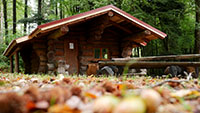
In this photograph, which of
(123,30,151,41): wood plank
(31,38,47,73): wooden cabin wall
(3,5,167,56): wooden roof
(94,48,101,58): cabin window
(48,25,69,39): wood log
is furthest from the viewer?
(94,48,101,58): cabin window

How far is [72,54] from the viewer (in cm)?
1145

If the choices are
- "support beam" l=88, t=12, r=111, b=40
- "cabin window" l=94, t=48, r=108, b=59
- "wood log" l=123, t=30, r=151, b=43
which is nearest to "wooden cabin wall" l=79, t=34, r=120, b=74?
"cabin window" l=94, t=48, r=108, b=59

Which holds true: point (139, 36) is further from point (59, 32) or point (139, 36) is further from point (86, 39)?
point (59, 32)

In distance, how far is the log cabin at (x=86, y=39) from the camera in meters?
10.2

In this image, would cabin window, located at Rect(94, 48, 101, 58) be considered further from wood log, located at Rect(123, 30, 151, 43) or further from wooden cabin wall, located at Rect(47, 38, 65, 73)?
wooden cabin wall, located at Rect(47, 38, 65, 73)

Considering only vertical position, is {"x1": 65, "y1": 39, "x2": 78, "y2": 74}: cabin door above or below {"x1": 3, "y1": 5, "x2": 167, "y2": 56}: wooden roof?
below

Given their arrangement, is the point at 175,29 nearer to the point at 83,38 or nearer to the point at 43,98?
the point at 83,38

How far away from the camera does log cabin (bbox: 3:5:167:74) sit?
10.2m

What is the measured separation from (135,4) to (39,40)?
8581 millimetres

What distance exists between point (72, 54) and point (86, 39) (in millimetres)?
1255

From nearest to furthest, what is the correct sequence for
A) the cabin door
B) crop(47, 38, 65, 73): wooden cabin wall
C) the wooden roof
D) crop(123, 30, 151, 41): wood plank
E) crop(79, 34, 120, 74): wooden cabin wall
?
the wooden roof
crop(47, 38, 65, 73): wooden cabin wall
crop(123, 30, 151, 41): wood plank
the cabin door
crop(79, 34, 120, 74): wooden cabin wall

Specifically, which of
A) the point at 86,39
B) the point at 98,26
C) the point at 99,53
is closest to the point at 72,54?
the point at 86,39

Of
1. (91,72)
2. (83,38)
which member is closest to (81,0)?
(83,38)

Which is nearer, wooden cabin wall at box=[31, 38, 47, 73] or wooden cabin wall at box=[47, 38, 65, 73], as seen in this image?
wooden cabin wall at box=[47, 38, 65, 73]
